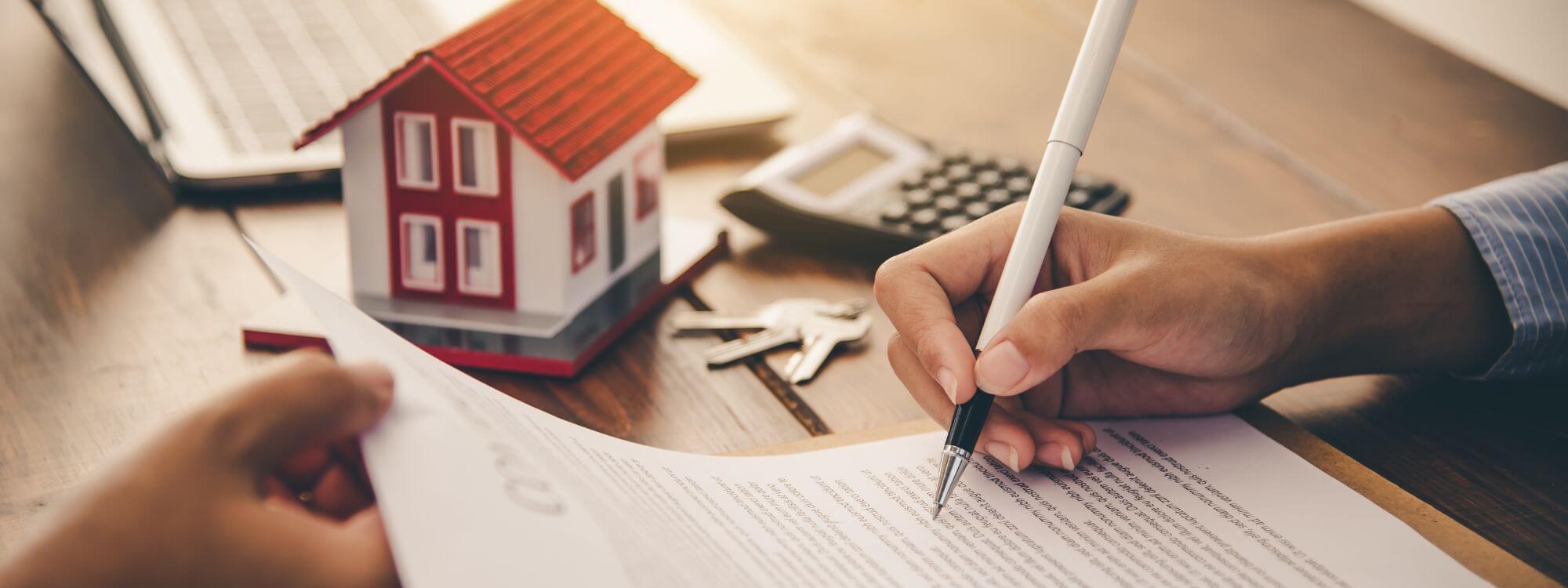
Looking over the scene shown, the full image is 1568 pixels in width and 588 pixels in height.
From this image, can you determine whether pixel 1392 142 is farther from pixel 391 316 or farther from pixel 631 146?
pixel 391 316

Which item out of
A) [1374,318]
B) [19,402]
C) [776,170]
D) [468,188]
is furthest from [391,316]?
[1374,318]

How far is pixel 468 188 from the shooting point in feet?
2.15

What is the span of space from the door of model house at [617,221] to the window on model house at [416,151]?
11 centimetres

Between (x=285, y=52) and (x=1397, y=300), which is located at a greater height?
(x=1397, y=300)

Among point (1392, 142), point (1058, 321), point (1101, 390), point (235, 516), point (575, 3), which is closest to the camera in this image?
point (235, 516)

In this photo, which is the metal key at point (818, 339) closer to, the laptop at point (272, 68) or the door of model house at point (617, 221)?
the door of model house at point (617, 221)

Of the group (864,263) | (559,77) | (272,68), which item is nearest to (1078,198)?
(864,263)

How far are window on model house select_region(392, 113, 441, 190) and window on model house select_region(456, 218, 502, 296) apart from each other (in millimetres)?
32

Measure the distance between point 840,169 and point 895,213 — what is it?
0.27 feet

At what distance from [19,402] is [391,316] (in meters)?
0.20

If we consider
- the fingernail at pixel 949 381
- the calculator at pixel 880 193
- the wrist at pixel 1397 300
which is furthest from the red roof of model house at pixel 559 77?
the wrist at pixel 1397 300

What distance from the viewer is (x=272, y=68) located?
1.00 metres

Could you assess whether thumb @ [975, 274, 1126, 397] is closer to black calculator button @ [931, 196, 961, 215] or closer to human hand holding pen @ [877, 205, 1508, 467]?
human hand holding pen @ [877, 205, 1508, 467]

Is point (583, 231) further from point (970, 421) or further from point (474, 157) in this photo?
point (970, 421)
